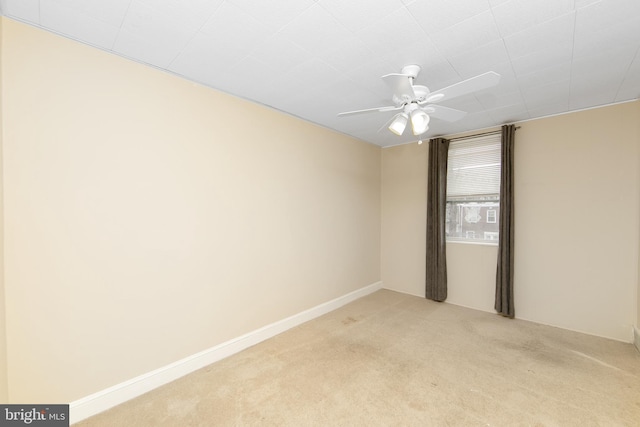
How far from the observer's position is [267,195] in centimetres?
288

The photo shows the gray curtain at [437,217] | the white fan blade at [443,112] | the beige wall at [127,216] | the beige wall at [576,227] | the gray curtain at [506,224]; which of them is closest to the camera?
the beige wall at [127,216]

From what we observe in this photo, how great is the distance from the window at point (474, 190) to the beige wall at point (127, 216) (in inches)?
97.5

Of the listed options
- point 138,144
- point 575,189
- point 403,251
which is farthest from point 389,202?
point 138,144

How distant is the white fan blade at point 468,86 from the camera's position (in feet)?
5.11

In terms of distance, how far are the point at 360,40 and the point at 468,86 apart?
0.78 m

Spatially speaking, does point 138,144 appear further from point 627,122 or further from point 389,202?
point 627,122

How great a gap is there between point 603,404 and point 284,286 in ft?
9.16

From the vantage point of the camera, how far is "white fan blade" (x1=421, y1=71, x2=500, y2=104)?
61.3 inches

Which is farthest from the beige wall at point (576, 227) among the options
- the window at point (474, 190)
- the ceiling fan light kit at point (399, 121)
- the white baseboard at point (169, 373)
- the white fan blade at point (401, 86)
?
the white baseboard at point (169, 373)

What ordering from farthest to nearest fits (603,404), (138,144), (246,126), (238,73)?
1. (246,126)
2. (238,73)
3. (138,144)
4. (603,404)

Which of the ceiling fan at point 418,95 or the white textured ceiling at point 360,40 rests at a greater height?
the white textured ceiling at point 360,40

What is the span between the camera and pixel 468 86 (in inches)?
67.7

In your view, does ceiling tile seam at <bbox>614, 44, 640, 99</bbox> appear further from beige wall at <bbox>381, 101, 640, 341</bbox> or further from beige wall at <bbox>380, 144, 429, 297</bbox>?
beige wall at <bbox>380, 144, 429, 297</bbox>

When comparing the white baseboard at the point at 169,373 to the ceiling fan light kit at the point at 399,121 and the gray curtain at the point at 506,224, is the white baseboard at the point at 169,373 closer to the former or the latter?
the ceiling fan light kit at the point at 399,121
